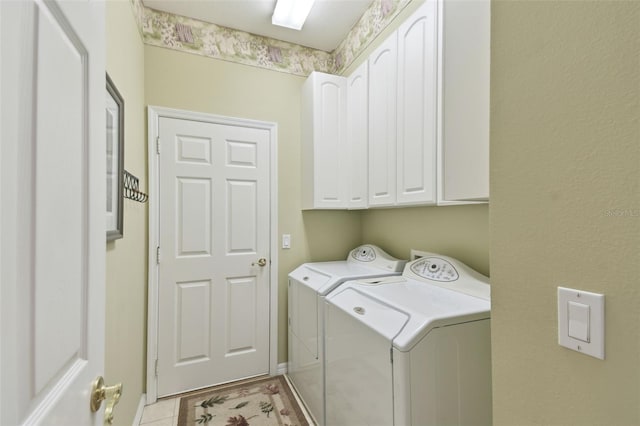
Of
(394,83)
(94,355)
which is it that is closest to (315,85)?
(394,83)

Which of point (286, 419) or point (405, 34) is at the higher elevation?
point (405, 34)

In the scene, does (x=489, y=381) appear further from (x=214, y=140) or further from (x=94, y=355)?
(x=214, y=140)

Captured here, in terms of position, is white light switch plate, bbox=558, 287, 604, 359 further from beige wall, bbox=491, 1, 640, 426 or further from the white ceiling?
the white ceiling

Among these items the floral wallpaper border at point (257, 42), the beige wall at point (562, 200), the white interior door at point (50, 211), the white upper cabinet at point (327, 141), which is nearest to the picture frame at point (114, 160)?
the white interior door at point (50, 211)

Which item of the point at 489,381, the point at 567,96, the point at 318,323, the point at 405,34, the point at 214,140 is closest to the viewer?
the point at 567,96

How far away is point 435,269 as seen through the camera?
1656mm

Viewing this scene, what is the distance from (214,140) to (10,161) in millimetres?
1960

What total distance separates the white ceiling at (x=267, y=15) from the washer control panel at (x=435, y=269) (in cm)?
187

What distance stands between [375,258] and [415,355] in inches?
45.6

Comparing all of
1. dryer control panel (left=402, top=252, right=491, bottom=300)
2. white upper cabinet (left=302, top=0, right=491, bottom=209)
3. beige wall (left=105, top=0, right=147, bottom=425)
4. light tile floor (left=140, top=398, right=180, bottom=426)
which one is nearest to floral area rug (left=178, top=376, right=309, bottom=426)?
light tile floor (left=140, top=398, right=180, bottom=426)

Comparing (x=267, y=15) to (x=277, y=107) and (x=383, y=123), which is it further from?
(x=383, y=123)

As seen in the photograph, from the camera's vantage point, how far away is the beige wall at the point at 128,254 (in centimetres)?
128

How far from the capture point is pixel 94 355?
0.64 metres

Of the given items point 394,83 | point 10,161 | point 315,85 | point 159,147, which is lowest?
point 10,161
